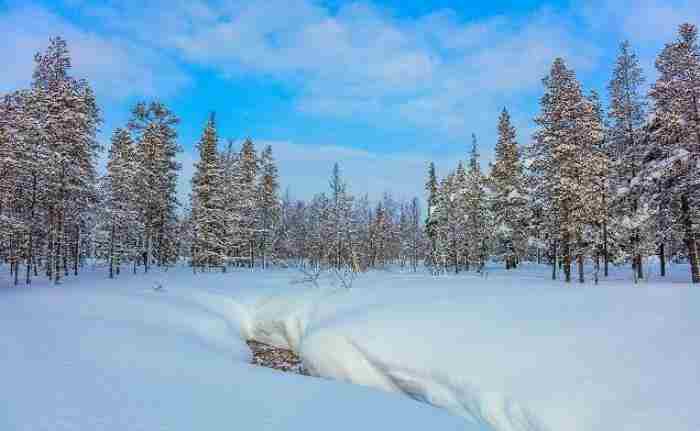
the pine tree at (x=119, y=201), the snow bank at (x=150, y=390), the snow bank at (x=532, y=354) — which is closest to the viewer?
the snow bank at (x=150, y=390)

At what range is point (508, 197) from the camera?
37250 millimetres

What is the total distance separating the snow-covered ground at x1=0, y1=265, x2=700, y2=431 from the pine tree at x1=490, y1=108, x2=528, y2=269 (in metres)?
24.6

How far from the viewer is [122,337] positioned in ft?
32.8

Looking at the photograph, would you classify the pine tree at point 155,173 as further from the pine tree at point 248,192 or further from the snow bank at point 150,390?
the snow bank at point 150,390

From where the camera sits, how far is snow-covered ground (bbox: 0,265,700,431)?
5840 millimetres

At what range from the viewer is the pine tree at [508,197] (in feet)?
121

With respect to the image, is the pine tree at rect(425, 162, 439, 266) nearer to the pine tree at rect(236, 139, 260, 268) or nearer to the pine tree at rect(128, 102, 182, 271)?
the pine tree at rect(236, 139, 260, 268)

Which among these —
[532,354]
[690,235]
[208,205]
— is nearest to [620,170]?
[690,235]

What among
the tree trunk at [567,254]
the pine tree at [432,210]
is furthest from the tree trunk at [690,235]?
the pine tree at [432,210]

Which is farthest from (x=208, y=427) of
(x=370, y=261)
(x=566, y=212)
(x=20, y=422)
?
(x=370, y=261)

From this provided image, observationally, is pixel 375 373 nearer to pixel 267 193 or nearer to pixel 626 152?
pixel 626 152

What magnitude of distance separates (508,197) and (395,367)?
30669mm

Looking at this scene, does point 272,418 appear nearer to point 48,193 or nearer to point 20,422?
point 20,422

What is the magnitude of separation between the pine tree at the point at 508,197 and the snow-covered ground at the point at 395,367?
24631 mm
